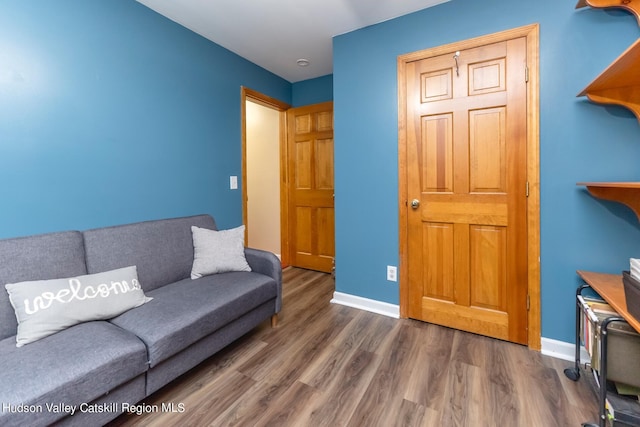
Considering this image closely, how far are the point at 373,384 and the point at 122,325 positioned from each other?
1.41 meters

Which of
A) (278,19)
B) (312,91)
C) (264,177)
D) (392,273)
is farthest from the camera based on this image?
(264,177)

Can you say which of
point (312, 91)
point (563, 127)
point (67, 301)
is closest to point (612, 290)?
point (563, 127)

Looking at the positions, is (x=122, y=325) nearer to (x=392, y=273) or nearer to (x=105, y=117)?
(x=105, y=117)

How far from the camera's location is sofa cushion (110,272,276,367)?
145cm

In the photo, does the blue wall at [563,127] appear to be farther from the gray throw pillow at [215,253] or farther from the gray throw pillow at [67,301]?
the gray throw pillow at [67,301]

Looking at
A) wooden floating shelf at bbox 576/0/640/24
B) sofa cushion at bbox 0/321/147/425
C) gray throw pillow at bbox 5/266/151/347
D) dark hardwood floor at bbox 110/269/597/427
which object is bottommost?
dark hardwood floor at bbox 110/269/597/427

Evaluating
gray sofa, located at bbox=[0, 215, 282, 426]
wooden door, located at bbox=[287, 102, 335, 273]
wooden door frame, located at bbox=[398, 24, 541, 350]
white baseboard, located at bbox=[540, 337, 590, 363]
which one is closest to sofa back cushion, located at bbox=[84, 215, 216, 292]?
gray sofa, located at bbox=[0, 215, 282, 426]

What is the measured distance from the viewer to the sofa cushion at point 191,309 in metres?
1.45

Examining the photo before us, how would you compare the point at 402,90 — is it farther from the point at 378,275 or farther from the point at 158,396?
the point at 158,396

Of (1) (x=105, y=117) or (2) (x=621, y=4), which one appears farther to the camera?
(1) (x=105, y=117)

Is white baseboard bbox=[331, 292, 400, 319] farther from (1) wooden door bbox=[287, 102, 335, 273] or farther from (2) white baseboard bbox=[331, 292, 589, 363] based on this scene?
(1) wooden door bbox=[287, 102, 335, 273]

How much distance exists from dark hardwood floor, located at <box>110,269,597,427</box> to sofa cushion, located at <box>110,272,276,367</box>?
318 millimetres

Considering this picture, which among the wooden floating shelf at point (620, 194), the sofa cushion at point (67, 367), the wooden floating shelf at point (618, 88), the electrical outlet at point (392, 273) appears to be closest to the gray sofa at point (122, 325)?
the sofa cushion at point (67, 367)

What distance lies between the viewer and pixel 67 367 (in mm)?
1137
